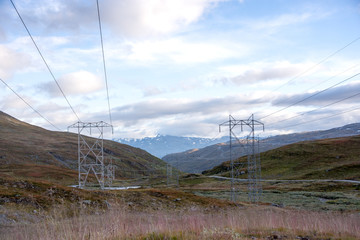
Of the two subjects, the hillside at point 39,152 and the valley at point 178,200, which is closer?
the valley at point 178,200

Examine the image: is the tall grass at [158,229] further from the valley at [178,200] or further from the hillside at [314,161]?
the hillside at [314,161]

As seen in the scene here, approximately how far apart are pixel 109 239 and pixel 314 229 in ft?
26.1

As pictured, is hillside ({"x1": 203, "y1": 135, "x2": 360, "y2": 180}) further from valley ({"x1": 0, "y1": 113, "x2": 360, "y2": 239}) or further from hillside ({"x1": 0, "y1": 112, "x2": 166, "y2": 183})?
hillside ({"x1": 0, "y1": 112, "x2": 166, "y2": 183})

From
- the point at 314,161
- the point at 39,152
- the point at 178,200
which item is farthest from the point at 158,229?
the point at 39,152

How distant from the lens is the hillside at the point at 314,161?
9044 cm

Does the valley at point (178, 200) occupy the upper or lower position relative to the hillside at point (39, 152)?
lower

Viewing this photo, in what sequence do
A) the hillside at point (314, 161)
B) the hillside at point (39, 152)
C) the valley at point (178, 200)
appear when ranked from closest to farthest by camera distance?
the valley at point (178, 200)
the hillside at point (314, 161)
the hillside at point (39, 152)

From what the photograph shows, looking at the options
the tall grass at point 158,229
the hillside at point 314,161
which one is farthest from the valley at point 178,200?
the hillside at point 314,161

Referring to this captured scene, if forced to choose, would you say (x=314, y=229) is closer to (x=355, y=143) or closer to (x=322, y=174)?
(x=322, y=174)

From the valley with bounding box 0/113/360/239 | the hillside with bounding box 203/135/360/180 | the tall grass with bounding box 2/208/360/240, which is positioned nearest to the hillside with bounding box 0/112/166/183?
the valley with bounding box 0/113/360/239

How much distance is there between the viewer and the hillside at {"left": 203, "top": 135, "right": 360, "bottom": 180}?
90438mm

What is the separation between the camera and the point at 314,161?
111 m

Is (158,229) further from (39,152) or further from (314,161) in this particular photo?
(39,152)

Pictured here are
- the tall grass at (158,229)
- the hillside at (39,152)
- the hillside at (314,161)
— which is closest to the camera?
the tall grass at (158,229)
